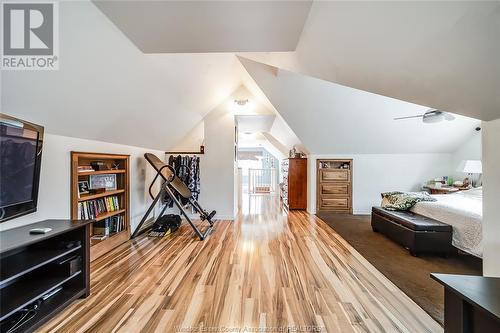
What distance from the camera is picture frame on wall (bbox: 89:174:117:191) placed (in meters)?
2.80

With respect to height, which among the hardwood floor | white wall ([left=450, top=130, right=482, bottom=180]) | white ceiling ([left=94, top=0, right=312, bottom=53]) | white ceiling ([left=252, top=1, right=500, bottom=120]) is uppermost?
white ceiling ([left=94, top=0, right=312, bottom=53])

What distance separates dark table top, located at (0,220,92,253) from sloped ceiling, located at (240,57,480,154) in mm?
3254

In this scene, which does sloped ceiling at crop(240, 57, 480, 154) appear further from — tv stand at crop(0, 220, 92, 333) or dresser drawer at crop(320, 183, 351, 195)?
tv stand at crop(0, 220, 92, 333)

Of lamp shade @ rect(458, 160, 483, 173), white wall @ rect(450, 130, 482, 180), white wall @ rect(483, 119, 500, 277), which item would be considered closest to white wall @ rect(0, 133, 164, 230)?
white wall @ rect(483, 119, 500, 277)

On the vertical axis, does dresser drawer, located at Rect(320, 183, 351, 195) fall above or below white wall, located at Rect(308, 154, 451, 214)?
below

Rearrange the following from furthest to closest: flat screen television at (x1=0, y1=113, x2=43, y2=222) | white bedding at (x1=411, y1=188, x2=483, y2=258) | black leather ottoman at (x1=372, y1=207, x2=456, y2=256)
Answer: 1. black leather ottoman at (x1=372, y1=207, x2=456, y2=256)
2. white bedding at (x1=411, y1=188, x2=483, y2=258)
3. flat screen television at (x1=0, y1=113, x2=43, y2=222)

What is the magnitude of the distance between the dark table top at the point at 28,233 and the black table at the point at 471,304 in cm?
251

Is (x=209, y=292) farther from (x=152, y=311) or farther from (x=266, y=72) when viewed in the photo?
(x=266, y=72)

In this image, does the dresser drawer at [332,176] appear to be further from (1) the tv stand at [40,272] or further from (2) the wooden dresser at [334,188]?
(1) the tv stand at [40,272]

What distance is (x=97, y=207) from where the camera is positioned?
287 cm

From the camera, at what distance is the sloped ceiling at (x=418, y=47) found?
1.05 meters

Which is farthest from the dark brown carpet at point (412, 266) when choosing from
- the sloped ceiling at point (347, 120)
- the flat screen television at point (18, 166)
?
the flat screen television at point (18, 166)

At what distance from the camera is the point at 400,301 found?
1.87 m

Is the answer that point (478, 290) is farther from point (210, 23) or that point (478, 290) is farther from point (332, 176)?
point (332, 176)
